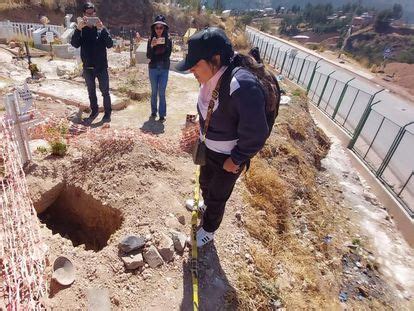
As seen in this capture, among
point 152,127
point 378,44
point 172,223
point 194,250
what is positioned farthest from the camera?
point 378,44

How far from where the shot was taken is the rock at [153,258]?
9.39 feet

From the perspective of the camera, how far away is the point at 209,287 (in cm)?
289

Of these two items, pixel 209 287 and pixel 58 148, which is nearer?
pixel 209 287

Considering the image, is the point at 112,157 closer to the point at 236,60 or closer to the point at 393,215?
the point at 236,60

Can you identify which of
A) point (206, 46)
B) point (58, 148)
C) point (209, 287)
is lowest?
point (209, 287)

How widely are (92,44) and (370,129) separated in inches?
324

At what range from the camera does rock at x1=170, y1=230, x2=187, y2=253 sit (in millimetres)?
3082

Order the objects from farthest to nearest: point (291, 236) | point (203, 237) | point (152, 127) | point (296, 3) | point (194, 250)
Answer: point (296, 3), point (152, 127), point (291, 236), point (203, 237), point (194, 250)

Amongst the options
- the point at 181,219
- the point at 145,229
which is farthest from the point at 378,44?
the point at 145,229

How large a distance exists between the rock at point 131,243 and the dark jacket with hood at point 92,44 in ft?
11.0

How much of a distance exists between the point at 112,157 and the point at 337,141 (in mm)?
8907

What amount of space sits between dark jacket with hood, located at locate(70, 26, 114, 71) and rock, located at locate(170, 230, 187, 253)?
3370 mm

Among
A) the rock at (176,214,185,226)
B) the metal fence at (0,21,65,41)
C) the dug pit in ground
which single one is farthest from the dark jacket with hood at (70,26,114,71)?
the metal fence at (0,21,65,41)

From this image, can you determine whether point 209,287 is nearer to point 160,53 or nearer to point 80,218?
point 80,218
